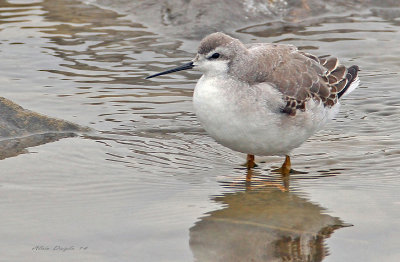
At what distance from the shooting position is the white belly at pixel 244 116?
7.35 m

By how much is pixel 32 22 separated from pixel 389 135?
674 centimetres

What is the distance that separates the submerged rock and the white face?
185cm

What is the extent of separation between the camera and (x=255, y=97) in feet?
24.6

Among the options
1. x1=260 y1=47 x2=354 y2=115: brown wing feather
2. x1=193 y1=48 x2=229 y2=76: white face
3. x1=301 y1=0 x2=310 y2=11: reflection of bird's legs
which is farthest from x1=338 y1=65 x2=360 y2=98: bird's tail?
x1=301 y1=0 x2=310 y2=11: reflection of bird's legs

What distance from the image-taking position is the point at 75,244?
5934mm

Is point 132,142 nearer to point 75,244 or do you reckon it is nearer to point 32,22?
point 75,244

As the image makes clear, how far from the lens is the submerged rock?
8.43 m

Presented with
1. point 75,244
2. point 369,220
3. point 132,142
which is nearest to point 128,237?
point 75,244

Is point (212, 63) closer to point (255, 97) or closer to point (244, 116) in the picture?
point (255, 97)

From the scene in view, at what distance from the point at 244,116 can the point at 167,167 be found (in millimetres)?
1065

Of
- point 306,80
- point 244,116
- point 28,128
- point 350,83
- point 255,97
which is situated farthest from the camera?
point 350,83

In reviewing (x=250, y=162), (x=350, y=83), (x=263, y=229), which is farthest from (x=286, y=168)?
(x=263, y=229)

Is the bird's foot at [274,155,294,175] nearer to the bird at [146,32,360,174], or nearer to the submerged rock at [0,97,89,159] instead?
the bird at [146,32,360,174]

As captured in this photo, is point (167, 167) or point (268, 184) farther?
point (167, 167)
